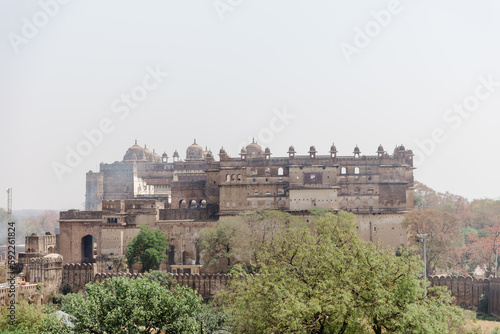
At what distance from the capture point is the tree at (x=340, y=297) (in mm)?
24125

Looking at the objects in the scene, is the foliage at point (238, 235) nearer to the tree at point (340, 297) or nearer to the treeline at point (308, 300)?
the treeline at point (308, 300)

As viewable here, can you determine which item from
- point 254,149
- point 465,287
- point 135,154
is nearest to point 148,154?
point 135,154

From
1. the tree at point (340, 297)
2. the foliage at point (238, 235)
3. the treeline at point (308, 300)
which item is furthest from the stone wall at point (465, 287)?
the tree at point (340, 297)

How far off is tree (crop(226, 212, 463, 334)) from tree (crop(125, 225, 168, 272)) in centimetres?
2607

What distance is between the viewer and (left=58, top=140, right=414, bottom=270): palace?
59594mm

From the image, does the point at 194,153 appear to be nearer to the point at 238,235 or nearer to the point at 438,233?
the point at 238,235

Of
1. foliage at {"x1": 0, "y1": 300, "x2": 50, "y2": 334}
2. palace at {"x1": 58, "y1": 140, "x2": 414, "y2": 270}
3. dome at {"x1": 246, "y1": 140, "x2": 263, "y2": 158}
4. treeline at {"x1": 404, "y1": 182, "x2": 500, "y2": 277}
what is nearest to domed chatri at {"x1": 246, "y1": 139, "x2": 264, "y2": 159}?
dome at {"x1": 246, "y1": 140, "x2": 263, "y2": 158}

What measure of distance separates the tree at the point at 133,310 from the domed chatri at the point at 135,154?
54489mm

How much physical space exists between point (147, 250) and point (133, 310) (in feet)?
87.7

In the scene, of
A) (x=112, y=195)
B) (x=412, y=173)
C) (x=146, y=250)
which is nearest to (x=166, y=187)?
(x=112, y=195)

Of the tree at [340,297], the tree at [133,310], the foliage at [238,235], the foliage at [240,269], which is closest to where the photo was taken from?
the tree at [340,297]

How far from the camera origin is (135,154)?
271 ft

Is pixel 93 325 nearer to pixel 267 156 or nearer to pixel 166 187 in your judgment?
pixel 267 156

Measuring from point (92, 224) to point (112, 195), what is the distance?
13.1m
